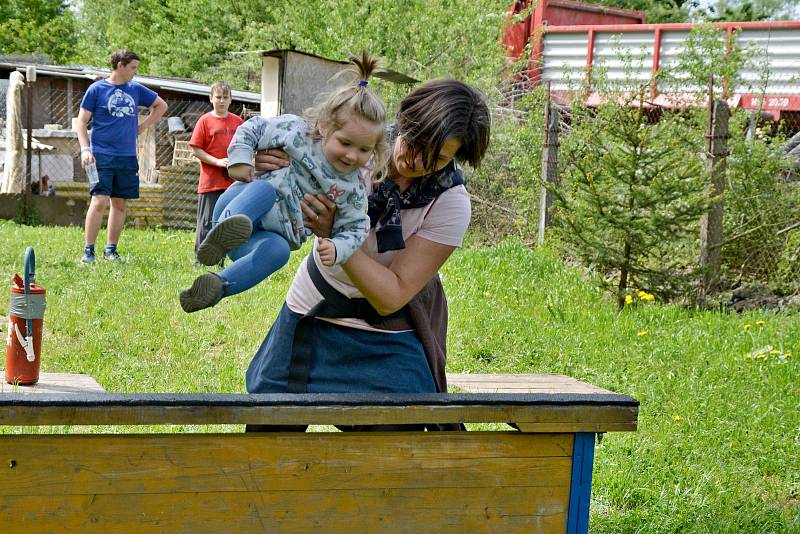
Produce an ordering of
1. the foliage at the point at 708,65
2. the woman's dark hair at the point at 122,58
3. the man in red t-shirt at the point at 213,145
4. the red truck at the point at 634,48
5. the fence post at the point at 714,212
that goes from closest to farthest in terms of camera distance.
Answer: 1. the fence post at the point at 714,212
2. the woman's dark hair at the point at 122,58
3. the man in red t-shirt at the point at 213,145
4. the foliage at the point at 708,65
5. the red truck at the point at 634,48

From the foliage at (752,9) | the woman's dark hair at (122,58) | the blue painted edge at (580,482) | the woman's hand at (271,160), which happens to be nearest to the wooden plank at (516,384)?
the blue painted edge at (580,482)

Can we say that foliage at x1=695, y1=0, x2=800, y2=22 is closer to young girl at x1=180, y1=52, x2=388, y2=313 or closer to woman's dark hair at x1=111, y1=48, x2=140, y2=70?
woman's dark hair at x1=111, y1=48, x2=140, y2=70

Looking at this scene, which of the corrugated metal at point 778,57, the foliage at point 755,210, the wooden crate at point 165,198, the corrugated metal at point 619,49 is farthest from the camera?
the corrugated metal at point 619,49

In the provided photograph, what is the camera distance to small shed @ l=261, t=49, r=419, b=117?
12750 millimetres

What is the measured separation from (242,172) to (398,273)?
20.0 inches

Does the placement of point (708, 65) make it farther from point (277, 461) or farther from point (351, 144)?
point (277, 461)

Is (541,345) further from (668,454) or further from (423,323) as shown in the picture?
(423,323)

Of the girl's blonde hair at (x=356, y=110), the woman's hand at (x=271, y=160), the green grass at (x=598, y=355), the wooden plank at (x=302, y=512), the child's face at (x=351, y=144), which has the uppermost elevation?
the girl's blonde hair at (x=356, y=110)

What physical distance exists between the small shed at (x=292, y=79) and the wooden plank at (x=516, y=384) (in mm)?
9232

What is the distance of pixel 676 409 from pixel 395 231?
3.02 meters

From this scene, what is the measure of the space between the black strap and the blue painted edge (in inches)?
23.6

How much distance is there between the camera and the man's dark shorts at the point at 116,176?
8125 millimetres

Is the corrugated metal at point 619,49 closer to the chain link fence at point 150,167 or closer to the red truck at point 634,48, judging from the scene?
the red truck at point 634,48

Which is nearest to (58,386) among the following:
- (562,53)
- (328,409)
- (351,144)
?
(328,409)
